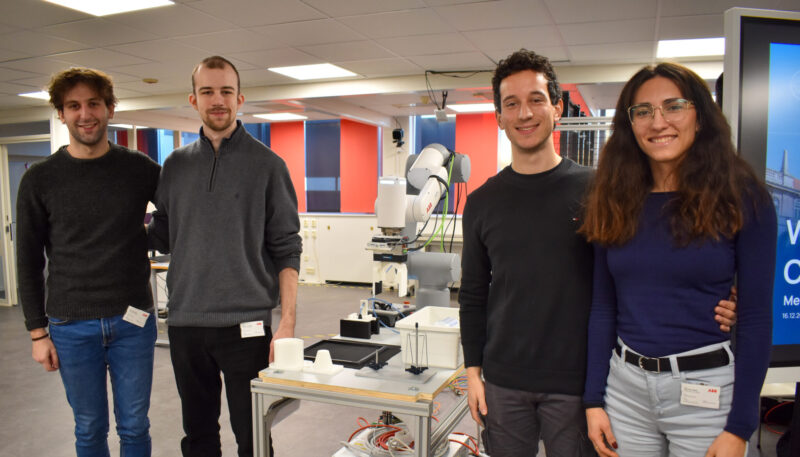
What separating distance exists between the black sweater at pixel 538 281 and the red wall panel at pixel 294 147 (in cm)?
752

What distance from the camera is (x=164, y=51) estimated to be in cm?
445

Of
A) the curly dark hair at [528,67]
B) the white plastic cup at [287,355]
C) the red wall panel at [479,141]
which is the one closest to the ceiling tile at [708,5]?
the curly dark hair at [528,67]

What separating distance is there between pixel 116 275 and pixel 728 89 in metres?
2.01

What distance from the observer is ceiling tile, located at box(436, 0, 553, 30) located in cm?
337

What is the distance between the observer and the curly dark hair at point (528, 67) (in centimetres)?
135

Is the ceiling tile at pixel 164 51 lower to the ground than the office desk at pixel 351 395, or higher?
higher

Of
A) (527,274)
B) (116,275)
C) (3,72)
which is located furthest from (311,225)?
(527,274)

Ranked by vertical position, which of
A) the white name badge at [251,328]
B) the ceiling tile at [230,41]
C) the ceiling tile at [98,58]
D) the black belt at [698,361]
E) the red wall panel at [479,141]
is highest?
the ceiling tile at [230,41]

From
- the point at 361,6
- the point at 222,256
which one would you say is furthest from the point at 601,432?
the point at 361,6

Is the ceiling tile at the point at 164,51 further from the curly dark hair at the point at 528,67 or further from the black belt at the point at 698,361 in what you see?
the black belt at the point at 698,361

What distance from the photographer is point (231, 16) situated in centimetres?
360

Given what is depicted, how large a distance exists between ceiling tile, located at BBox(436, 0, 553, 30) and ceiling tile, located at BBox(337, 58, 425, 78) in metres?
1.15

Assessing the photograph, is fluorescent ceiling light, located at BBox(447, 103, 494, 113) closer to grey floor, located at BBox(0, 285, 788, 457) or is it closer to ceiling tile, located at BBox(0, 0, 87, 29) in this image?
grey floor, located at BBox(0, 285, 788, 457)

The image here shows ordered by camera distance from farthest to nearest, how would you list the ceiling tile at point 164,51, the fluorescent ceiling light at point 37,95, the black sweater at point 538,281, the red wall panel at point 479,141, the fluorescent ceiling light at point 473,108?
1. the red wall panel at point 479,141
2. the fluorescent ceiling light at point 473,108
3. the fluorescent ceiling light at point 37,95
4. the ceiling tile at point 164,51
5. the black sweater at point 538,281
